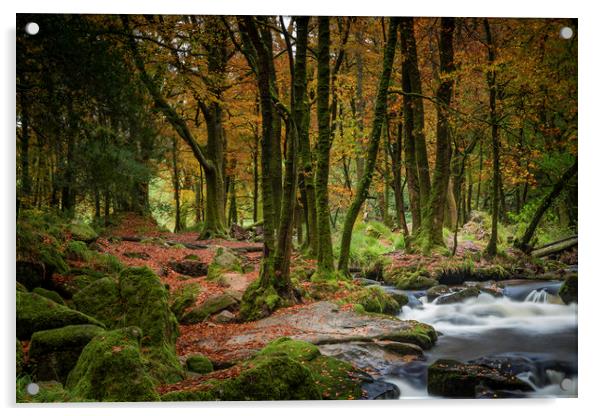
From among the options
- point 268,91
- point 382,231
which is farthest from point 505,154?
point 268,91

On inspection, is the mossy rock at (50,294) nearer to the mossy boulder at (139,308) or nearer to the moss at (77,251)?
the mossy boulder at (139,308)

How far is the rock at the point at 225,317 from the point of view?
4512 millimetres

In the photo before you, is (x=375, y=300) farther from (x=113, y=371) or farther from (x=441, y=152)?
(x=113, y=371)

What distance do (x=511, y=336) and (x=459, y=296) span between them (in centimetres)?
55

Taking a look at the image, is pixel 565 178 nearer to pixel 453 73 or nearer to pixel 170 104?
pixel 453 73

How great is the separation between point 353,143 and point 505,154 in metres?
1.51

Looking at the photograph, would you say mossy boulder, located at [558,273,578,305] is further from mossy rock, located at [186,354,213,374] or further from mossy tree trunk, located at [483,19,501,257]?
mossy rock, located at [186,354,213,374]

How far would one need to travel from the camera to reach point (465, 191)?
4.74 m

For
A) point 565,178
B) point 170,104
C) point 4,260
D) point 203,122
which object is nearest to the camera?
point 4,260

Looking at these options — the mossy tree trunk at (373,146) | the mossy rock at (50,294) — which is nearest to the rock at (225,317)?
the mossy tree trunk at (373,146)

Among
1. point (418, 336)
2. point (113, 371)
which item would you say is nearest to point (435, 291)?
point (418, 336)

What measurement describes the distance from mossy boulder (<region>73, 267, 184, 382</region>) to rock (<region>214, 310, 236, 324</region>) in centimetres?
43

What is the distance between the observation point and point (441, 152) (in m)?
4.79

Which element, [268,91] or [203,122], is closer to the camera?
[268,91]
